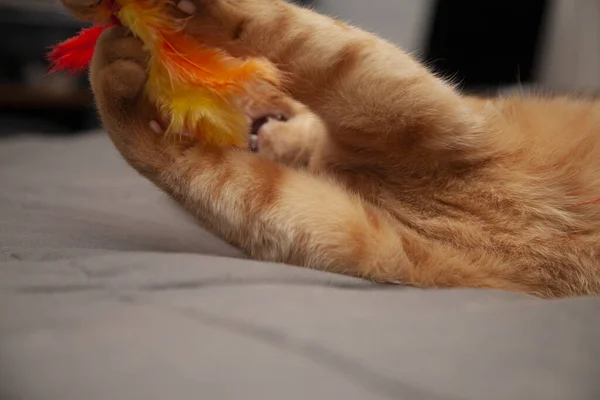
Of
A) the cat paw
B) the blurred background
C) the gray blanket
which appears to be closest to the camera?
the gray blanket

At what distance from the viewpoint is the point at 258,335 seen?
1.93 ft

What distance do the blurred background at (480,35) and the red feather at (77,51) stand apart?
0.93 metres

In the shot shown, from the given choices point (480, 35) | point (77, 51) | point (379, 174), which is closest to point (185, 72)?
point (77, 51)

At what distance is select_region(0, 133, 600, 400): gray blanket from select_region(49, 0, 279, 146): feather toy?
0.21 metres

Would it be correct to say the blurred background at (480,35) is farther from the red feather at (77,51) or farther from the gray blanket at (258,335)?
the gray blanket at (258,335)

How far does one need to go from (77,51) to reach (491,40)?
5.77 feet

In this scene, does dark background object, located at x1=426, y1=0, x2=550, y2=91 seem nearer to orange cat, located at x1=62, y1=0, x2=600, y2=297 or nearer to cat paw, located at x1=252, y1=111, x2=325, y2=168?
cat paw, located at x1=252, y1=111, x2=325, y2=168

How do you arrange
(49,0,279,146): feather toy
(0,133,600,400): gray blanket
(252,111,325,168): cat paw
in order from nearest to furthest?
(0,133,600,400): gray blanket, (49,0,279,146): feather toy, (252,111,325,168): cat paw

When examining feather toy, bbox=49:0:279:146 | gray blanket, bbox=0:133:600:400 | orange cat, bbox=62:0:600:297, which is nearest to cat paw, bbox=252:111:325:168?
orange cat, bbox=62:0:600:297

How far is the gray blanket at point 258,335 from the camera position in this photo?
50cm

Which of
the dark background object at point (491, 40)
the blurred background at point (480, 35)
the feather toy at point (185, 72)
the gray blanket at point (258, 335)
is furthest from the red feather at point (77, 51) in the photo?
the dark background object at point (491, 40)

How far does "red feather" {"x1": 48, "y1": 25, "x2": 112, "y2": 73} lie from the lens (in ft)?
3.08

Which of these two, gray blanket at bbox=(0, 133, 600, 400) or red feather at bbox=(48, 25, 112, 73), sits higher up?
red feather at bbox=(48, 25, 112, 73)

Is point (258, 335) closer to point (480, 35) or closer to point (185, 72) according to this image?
point (185, 72)
